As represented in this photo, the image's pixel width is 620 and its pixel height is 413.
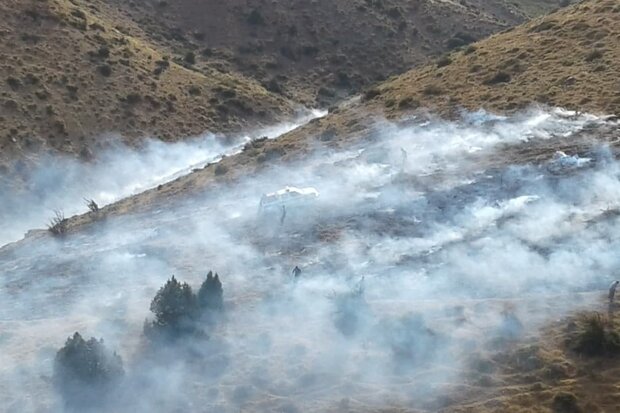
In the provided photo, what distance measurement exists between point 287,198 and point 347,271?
6462 millimetres

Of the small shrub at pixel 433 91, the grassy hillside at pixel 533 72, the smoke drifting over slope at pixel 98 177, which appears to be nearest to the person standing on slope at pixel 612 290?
the grassy hillside at pixel 533 72

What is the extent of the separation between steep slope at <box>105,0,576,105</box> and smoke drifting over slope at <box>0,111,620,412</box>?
2794 cm

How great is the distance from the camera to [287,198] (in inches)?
1201

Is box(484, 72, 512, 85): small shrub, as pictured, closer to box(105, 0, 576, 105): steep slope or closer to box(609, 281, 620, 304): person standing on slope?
box(609, 281, 620, 304): person standing on slope

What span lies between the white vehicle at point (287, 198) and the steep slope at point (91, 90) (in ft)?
58.9

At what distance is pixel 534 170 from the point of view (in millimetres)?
28562

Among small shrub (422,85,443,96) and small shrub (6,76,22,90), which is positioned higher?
small shrub (6,76,22,90)

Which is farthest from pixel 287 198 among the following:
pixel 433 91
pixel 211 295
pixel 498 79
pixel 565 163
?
pixel 498 79

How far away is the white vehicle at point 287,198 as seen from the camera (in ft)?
99.9

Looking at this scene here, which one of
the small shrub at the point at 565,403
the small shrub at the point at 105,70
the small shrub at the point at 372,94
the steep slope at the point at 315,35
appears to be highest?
the steep slope at the point at 315,35

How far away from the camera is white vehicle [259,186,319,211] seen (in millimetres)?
30438

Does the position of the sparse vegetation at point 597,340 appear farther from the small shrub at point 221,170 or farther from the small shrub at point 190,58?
the small shrub at point 190,58

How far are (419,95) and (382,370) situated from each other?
2220 cm

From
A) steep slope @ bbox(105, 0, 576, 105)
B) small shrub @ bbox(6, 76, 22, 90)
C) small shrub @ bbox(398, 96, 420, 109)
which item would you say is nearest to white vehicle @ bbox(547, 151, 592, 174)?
small shrub @ bbox(398, 96, 420, 109)
